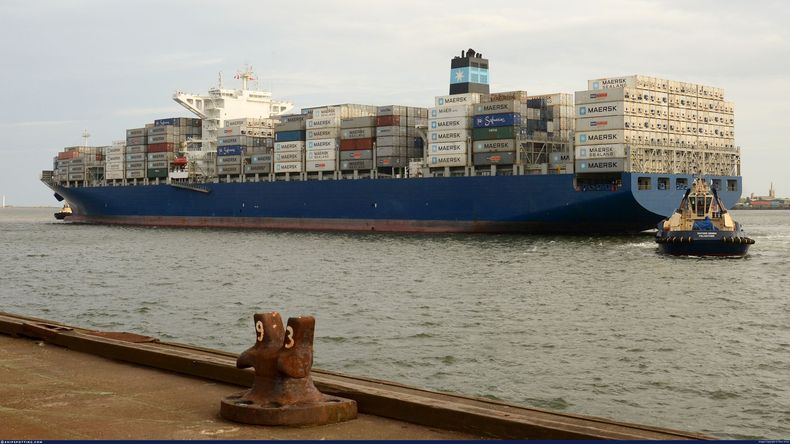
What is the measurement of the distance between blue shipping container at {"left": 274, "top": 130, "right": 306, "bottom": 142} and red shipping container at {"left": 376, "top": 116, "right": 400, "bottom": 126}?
7.93m

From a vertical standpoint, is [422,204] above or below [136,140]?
below

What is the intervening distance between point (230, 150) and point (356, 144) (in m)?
14.4

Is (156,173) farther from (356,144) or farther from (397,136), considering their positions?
(397,136)

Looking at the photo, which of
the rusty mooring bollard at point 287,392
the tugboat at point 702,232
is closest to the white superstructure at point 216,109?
the tugboat at point 702,232

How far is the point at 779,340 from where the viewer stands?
1759cm

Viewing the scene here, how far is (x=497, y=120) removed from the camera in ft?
172

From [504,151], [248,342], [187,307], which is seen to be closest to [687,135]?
[504,151]

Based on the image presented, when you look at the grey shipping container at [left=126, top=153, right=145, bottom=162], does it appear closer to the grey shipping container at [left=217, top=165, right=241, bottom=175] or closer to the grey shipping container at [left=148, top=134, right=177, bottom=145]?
the grey shipping container at [left=148, top=134, right=177, bottom=145]

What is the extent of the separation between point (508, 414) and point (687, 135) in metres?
49.1

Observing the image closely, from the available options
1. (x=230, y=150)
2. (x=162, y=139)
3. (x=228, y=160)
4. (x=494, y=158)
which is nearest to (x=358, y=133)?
(x=494, y=158)

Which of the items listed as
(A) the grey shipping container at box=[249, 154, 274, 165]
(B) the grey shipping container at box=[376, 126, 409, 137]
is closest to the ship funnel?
(B) the grey shipping container at box=[376, 126, 409, 137]

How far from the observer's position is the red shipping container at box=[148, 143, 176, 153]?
76062 millimetres

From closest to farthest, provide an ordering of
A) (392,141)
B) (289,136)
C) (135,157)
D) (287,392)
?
(287,392)
(392,141)
(289,136)
(135,157)

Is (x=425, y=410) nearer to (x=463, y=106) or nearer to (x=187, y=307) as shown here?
(x=187, y=307)
